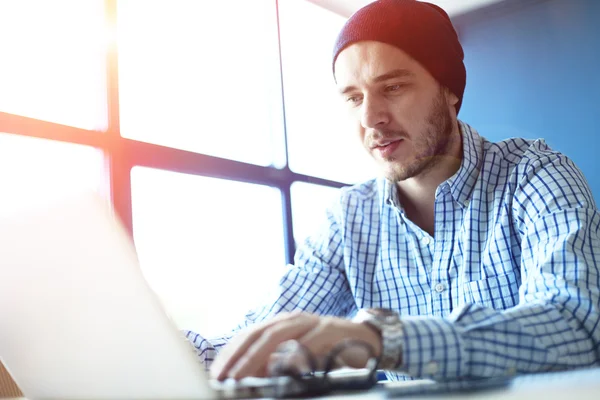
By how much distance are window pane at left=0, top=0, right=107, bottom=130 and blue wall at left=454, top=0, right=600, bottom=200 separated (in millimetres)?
2328

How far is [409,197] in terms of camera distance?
1637 millimetres

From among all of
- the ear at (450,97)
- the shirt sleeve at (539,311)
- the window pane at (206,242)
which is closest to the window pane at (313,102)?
the window pane at (206,242)

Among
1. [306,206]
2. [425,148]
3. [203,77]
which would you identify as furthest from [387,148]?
[306,206]

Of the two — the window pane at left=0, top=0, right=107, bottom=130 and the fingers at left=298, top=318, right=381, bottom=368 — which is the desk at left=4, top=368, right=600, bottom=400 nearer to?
the fingers at left=298, top=318, right=381, bottom=368

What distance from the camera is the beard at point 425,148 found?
156cm

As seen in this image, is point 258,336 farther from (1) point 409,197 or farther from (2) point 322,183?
(2) point 322,183

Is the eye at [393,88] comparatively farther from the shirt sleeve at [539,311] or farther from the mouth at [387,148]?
the shirt sleeve at [539,311]

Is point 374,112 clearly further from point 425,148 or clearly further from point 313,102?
point 313,102

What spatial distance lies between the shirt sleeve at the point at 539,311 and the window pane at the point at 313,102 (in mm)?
Result: 1947

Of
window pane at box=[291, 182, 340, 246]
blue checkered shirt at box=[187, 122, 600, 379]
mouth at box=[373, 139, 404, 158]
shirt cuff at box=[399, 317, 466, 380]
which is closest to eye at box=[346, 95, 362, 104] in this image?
mouth at box=[373, 139, 404, 158]

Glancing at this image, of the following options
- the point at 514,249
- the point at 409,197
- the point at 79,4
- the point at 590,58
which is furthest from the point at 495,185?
the point at 590,58

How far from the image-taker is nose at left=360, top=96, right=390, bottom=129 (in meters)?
1.53

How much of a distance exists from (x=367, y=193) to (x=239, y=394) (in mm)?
1129

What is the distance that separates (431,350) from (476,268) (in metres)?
0.70
